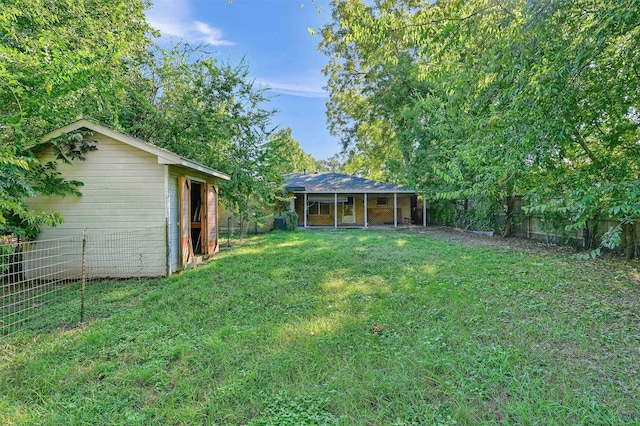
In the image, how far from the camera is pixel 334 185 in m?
17.7

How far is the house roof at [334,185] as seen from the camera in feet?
53.8

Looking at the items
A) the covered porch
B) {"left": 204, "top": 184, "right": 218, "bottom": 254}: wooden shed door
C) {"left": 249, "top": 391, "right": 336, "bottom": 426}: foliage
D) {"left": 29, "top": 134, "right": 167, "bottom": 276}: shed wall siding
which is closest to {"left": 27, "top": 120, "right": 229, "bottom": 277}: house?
{"left": 29, "top": 134, "right": 167, "bottom": 276}: shed wall siding

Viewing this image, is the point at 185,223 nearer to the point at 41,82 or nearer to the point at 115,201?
the point at 115,201

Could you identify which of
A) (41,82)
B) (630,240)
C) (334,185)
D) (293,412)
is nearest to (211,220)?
(41,82)

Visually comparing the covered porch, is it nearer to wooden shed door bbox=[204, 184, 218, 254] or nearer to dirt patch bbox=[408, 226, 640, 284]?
dirt patch bbox=[408, 226, 640, 284]

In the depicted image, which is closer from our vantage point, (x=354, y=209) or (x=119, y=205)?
(x=119, y=205)

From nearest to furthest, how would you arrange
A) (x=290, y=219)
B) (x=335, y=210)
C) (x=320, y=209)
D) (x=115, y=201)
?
(x=115, y=201) → (x=290, y=219) → (x=335, y=210) → (x=320, y=209)

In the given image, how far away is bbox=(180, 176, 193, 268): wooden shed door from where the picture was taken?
7.03 metres

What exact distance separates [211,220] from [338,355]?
23.5 ft

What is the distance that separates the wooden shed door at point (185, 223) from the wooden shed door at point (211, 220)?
41.4 inches

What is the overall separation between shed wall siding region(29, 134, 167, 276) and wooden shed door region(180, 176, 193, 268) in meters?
0.74

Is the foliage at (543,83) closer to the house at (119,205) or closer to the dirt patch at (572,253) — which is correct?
the dirt patch at (572,253)

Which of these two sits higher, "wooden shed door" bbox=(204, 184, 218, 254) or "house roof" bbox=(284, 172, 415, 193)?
"house roof" bbox=(284, 172, 415, 193)

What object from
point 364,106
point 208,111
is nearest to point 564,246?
point 208,111
